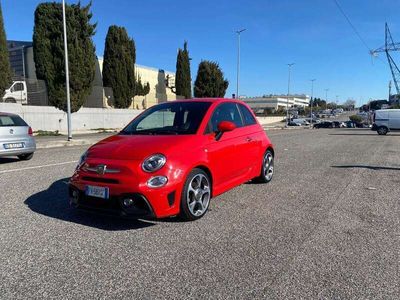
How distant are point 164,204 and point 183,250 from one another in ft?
2.30

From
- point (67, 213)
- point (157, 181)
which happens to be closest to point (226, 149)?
point (157, 181)

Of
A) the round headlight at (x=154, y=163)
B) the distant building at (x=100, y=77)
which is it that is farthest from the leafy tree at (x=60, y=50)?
the round headlight at (x=154, y=163)

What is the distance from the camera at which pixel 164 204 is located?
4598 millimetres

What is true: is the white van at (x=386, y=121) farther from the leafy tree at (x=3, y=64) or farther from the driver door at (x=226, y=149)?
the driver door at (x=226, y=149)

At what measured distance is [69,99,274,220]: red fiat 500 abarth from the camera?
4.55 m

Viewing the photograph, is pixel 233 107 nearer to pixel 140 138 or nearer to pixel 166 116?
pixel 166 116

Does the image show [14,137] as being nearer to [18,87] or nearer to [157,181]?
[157,181]

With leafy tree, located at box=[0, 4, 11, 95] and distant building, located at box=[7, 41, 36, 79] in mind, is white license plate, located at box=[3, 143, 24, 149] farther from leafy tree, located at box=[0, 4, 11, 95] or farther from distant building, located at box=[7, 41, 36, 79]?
distant building, located at box=[7, 41, 36, 79]

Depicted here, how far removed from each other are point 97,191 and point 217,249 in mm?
1588

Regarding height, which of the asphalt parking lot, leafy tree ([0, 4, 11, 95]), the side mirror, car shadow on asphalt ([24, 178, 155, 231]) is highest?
leafy tree ([0, 4, 11, 95])

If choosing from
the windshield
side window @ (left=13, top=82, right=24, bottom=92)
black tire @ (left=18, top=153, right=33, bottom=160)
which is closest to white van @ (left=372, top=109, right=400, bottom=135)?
black tire @ (left=18, top=153, right=33, bottom=160)

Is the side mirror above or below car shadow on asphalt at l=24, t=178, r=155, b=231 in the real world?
above

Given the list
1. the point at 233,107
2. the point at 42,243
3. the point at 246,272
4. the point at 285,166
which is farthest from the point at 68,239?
the point at 285,166

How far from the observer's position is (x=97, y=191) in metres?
4.68
